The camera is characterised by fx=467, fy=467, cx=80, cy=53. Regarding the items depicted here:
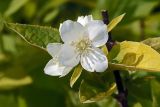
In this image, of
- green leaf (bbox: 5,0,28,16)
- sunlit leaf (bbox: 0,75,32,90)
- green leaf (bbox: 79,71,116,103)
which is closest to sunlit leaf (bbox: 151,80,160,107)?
green leaf (bbox: 79,71,116,103)

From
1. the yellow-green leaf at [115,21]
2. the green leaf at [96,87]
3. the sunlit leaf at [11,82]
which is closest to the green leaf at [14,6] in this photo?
the sunlit leaf at [11,82]

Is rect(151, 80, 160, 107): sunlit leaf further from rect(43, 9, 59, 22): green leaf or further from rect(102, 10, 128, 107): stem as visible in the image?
rect(43, 9, 59, 22): green leaf

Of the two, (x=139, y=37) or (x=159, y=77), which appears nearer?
(x=159, y=77)

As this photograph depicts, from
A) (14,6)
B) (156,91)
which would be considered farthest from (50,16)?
(156,91)

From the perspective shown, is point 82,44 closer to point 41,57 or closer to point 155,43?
point 155,43

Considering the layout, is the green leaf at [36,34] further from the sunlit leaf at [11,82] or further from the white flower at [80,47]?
the sunlit leaf at [11,82]

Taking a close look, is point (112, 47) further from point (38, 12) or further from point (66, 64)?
point (38, 12)

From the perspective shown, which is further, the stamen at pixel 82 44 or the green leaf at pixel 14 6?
the green leaf at pixel 14 6

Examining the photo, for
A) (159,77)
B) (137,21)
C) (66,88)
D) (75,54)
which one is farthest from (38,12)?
(75,54)
